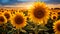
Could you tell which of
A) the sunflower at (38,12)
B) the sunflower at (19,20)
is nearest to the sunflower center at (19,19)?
the sunflower at (19,20)

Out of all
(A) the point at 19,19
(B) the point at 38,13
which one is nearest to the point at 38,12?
(B) the point at 38,13

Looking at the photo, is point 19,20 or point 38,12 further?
point 19,20

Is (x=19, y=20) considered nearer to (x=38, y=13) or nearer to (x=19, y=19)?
(x=19, y=19)

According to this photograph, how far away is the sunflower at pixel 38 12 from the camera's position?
3.53ft

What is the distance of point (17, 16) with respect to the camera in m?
1.30

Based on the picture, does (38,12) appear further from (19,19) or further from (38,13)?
(19,19)

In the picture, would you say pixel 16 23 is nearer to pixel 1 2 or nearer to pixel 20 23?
pixel 20 23

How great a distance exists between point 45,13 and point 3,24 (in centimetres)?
58

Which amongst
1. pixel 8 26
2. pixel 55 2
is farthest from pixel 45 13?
pixel 55 2

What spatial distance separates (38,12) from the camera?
108 centimetres

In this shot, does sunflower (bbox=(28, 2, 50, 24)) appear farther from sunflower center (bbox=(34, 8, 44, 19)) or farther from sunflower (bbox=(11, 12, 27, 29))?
sunflower (bbox=(11, 12, 27, 29))

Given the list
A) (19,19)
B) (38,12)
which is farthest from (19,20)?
(38,12)

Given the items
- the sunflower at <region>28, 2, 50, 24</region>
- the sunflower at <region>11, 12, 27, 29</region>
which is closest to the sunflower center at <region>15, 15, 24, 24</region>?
the sunflower at <region>11, 12, 27, 29</region>

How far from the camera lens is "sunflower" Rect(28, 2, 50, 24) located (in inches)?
42.3
